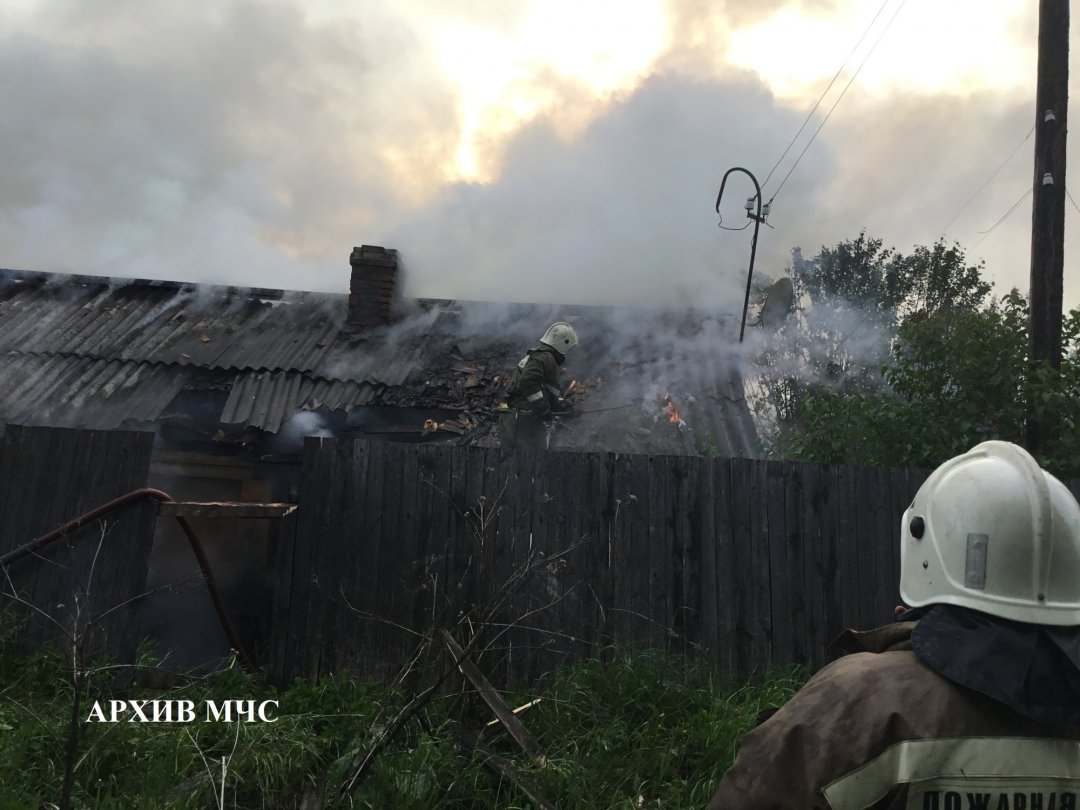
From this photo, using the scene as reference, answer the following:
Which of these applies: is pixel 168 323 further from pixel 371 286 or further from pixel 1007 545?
pixel 1007 545

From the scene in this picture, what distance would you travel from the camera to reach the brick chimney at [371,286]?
1044cm

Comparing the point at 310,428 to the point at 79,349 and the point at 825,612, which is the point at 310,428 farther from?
the point at 825,612

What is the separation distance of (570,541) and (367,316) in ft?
21.4

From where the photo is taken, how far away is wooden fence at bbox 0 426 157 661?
173 inches

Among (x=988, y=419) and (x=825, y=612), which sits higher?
(x=988, y=419)

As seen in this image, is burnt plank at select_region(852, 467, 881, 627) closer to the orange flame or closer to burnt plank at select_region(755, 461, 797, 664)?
burnt plank at select_region(755, 461, 797, 664)

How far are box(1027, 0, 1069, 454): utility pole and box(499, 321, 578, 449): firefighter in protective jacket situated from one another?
4329 millimetres

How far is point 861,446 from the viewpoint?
6.73 m

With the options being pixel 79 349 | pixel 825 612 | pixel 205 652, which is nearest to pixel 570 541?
pixel 825 612

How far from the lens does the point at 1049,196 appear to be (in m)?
6.54

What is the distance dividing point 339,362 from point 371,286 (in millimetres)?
2022

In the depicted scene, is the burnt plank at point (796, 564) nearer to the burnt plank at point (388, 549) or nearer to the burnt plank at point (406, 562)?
the burnt plank at point (406, 562)

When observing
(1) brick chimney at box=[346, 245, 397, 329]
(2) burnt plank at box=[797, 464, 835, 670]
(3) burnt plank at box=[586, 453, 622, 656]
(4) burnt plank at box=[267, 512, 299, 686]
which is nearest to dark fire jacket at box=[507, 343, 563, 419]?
(3) burnt plank at box=[586, 453, 622, 656]

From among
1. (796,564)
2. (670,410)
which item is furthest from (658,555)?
(670,410)
